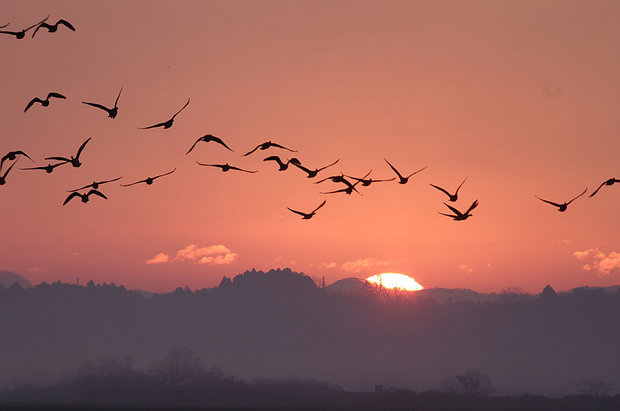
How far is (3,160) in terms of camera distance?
51.4 meters

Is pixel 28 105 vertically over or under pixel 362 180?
over

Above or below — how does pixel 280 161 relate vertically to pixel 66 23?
below

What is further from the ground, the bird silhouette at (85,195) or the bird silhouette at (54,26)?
the bird silhouette at (54,26)

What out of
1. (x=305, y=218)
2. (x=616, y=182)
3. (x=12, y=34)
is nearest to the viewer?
A: (x=12, y=34)

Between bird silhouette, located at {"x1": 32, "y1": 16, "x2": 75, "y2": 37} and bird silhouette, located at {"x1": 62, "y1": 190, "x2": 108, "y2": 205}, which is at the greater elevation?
bird silhouette, located at {"x1": 32, "y1": 16, "x2": 75, "y2": 37}

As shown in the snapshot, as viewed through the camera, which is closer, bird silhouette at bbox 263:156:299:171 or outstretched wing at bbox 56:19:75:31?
outstretched wing at bbox 56:19:75:31

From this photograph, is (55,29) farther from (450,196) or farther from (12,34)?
(450,196)

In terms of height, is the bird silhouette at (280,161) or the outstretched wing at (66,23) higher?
the outstretched wing at (66,23)

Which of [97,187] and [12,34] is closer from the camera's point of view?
[12,34]

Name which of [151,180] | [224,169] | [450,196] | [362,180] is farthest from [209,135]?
[450,196]

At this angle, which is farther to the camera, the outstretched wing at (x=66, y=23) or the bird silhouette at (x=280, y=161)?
the bird silhouette at (x=280, y=161)

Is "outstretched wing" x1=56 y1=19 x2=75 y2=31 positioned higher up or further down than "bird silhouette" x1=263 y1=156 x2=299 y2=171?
higher up

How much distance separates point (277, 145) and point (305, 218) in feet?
19.4

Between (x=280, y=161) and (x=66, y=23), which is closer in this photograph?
(x=66, y=23)
